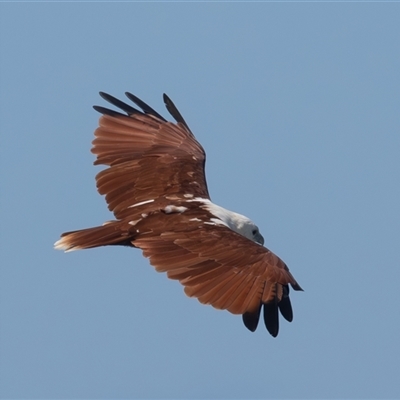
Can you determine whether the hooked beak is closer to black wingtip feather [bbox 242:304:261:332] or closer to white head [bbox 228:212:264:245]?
white head [bbox 228:212:264:245]

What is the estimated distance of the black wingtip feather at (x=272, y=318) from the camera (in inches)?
420

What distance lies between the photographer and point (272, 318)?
35.1 ft

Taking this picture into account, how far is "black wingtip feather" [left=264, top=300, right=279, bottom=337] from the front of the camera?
10672 millimetres

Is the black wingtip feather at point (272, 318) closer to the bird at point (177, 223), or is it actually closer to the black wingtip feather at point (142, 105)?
the bird at point (177, 223)

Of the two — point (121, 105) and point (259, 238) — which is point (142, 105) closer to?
point (121, 105)

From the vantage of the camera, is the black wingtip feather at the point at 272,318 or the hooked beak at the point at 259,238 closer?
the black wingtip feather at the point at 272,318

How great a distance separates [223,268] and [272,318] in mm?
745

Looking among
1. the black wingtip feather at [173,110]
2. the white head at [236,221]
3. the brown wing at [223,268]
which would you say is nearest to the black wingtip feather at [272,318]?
the brown wing at [223,268]

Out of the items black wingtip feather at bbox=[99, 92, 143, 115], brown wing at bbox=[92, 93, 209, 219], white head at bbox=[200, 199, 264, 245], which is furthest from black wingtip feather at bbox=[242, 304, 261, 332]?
black wingtip feather at bbox=[99, 92, 143, 115]

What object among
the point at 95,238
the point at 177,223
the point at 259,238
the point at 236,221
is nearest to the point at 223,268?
the point at 177,223

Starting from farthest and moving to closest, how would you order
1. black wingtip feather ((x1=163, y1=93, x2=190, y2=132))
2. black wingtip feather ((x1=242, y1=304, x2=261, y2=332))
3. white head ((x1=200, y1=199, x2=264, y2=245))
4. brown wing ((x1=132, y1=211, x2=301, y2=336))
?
black wingtip feather ((x1=163, y1=93, x2=190, y2=132)) → white head ((x1=200, y1=199, x2=264, y2=245)) → brown wing ((x1=132, y1=211, x2=301, y2=336)) → black wingtip feather ((x1=242, y1=304, x2=261, y2=332))

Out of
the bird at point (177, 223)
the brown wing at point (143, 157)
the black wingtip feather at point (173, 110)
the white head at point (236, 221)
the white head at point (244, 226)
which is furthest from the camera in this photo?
the black wingtip feather at point (173, 110)

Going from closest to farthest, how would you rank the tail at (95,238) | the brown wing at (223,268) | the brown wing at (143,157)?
the brown wing at (223,268) → the tail at (95,238) → the brown wing at (143,157)

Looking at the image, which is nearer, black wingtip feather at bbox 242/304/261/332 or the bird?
black wingtip feather at bbox 242/304/261/332
